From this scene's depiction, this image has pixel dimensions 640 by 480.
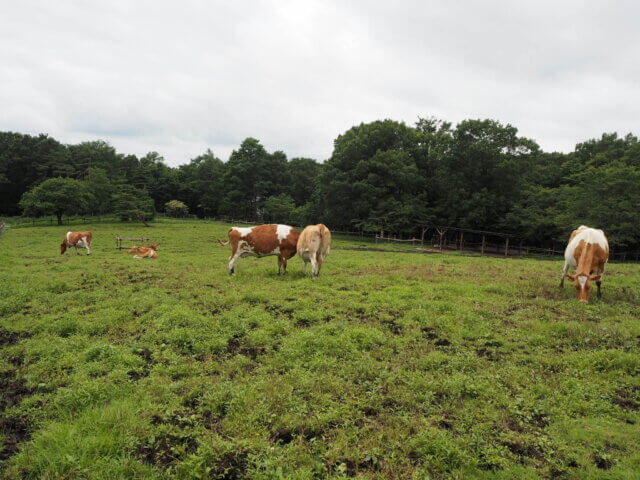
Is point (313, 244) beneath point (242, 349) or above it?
above

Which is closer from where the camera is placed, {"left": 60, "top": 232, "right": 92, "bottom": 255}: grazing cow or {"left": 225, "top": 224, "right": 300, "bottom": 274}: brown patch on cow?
{"left": 225, "top": 224, "right": 300, "bottom": 274}: brown patch on cow

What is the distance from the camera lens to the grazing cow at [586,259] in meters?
8.62

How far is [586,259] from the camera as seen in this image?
8.95 meters

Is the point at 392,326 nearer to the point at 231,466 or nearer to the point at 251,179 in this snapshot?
the point at 231,466

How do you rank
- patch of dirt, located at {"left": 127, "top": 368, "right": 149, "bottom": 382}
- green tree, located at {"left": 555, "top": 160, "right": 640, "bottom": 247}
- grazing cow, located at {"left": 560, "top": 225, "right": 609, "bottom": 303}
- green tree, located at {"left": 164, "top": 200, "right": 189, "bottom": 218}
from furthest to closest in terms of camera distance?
green tree, located at {"left": 164, "top": 200, "right": 189, "bottom": 218} < green tree, located at {"left": 555, "top": 160, "right": 640, "bottom": 247} < grazing cow, located at {"left": 560, "top": 225, "right": 609, "bottom": 303} < patch of dirt, located at {"left": 127, "top": 368, "right": 149, "bottom": 382}

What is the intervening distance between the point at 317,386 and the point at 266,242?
755 cm

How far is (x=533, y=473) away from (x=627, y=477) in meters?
0.84

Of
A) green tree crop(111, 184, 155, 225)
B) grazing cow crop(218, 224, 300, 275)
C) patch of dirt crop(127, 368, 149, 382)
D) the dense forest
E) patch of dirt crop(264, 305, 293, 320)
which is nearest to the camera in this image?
patch of dirt crop(127, 368, 149, 382)

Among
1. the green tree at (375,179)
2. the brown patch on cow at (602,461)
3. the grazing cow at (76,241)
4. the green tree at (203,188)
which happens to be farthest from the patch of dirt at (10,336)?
the green tree at (203,188)

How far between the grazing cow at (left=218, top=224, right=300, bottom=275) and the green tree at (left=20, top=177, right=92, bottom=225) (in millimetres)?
41627

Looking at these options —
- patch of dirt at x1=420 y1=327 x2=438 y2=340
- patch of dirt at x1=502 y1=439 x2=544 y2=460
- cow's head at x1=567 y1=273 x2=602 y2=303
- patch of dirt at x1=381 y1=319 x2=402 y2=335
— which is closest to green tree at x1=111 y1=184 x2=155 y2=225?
patch of dirt at x1=381 y1=319 x2=402 y2=335

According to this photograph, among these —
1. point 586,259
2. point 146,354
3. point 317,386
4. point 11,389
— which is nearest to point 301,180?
point 586,259

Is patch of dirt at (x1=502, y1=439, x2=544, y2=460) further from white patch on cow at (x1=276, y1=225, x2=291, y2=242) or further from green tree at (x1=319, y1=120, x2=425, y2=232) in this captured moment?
green tree at (x1=319, y1=120, x2=425, y2=232)

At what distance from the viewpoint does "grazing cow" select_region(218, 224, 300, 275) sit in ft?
38.2
